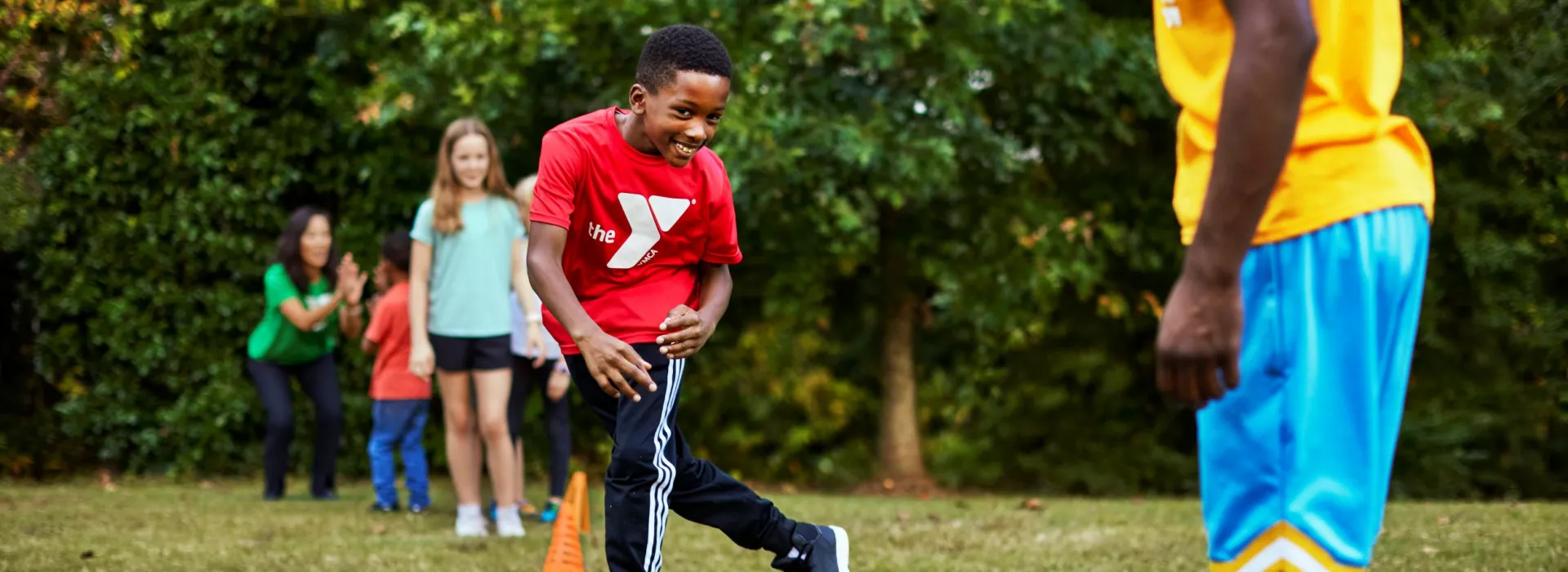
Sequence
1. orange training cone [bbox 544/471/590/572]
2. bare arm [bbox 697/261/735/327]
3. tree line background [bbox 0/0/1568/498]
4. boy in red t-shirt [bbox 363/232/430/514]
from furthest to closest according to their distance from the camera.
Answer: tree line background [bbox 0/0/1568/498] < boy in red t-shirt [bbox 363/232/430/514] < orange training cone [bbox 544/471/590/572] < bare arm [bbox 697/261/735/327]

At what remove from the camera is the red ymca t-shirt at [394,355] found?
8812 mm

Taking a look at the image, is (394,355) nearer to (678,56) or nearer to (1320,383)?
(678,56)

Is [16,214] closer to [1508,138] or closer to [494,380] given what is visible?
[494,380]

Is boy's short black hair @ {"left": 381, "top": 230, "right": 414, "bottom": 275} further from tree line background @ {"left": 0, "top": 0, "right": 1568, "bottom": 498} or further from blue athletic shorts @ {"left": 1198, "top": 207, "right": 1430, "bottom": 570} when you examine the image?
blue athletic shorts @ {"left": 1198, "top": 207, "right": 1430, "bottom": 570}

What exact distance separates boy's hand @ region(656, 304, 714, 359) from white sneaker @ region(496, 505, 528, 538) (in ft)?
10.0

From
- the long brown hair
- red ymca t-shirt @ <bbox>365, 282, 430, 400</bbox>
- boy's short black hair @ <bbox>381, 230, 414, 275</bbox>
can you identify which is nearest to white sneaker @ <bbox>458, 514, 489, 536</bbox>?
the long brown hair

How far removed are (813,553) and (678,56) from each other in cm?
162

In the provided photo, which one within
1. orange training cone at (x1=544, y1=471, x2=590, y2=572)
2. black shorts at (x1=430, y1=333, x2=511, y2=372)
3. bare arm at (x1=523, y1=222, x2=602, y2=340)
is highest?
bare arm at (x1=523, y1=222, x2=602, y2=340)

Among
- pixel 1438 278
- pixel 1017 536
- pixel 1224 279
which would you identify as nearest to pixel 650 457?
pixel 1224 279

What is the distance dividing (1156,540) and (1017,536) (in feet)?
2.19

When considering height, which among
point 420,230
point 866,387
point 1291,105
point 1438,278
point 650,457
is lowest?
point 866,387

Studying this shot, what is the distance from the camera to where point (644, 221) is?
3.94m

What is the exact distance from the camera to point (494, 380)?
665 centimetres

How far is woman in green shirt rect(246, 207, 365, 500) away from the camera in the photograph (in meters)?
9.04
